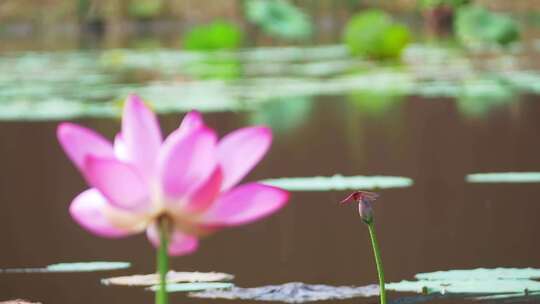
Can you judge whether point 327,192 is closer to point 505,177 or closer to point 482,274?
point 505,177

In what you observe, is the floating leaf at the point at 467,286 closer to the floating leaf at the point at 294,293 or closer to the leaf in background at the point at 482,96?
the floating leaf at the point at 294,293

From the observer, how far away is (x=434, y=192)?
3832 millimetres

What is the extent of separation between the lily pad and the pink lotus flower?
1530mm

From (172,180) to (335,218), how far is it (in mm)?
2182

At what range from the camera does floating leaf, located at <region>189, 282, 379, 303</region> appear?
95.1 inches

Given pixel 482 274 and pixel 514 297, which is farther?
pixel 482 274

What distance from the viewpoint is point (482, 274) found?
259 cm

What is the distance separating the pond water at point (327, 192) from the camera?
2.81 metres

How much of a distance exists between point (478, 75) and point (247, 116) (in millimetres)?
3033

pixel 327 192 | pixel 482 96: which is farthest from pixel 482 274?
pixel 482 96

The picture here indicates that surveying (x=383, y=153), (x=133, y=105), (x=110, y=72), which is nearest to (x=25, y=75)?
(x=110, y=72)

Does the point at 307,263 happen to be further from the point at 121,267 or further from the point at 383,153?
the point at 383,153

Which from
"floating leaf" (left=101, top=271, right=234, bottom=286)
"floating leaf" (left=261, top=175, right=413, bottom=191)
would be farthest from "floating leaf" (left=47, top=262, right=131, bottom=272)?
"floating leaf" (left=261, top=175, right=413, bottom=191)

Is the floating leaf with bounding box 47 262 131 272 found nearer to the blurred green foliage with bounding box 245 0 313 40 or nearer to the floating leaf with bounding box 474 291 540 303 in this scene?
the floating leaf with bounding box 474 291 540 303
